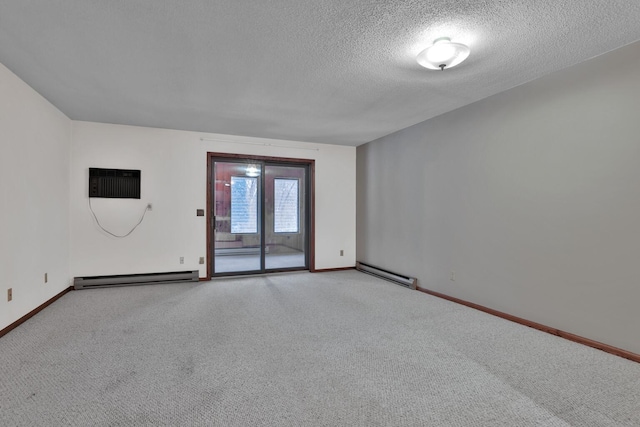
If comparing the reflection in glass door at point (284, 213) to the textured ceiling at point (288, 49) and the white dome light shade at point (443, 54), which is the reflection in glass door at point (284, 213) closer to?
the textured ceiling at point (288, 49)

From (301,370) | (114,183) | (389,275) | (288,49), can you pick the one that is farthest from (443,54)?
(114,183)

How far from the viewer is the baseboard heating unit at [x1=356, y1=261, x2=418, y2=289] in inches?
177

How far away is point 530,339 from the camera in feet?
8.93

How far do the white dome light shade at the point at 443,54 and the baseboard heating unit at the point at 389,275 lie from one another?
119 inches

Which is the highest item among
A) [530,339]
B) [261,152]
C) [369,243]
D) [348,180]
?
[261,152]

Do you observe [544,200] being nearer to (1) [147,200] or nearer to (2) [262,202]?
(2) [262,202]

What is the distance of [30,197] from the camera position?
3.21 m

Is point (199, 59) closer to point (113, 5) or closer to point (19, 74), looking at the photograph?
point (113, 5)

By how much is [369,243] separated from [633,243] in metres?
3.65

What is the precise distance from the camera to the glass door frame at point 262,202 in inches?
197

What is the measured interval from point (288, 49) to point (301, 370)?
2.47m

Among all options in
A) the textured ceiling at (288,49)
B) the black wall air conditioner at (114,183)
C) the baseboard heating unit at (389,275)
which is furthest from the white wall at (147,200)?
the baseboard heating unit at (389,275)

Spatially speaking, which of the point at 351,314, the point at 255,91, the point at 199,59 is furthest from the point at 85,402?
the point at 255,91

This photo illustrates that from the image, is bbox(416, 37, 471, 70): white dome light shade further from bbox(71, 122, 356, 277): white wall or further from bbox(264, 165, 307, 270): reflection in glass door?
bbox(264, 165, 307, 270): reflection in glass door
